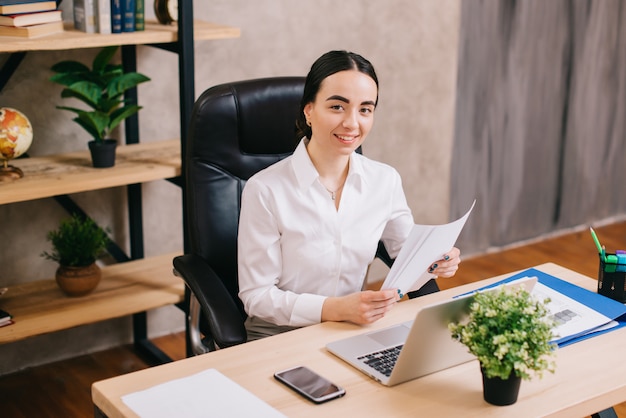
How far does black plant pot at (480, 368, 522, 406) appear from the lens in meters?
1.47

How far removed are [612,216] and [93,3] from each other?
3199mm

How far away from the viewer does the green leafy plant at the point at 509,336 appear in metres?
1.42

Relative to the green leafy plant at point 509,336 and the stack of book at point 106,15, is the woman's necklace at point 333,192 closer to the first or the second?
the green leafy plant at point 509,336

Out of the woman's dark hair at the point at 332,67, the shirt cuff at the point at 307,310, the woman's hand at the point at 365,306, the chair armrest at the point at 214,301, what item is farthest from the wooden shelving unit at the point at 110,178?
the woman's hand at the point at 365,306

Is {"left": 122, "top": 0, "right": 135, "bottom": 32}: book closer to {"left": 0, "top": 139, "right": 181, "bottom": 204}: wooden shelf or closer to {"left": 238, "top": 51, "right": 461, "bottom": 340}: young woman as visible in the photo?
{"left": 0, "top": 139, "right": 181, "bottom": 204}: wooden shelf

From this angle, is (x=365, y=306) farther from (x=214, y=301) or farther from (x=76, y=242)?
(x=76, y=242)

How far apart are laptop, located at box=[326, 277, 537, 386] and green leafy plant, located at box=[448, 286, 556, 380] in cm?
5

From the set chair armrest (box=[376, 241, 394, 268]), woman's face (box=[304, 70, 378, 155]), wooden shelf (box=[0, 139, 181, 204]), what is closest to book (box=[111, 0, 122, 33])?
wooden shelf (box=[0, 139, 181, 204])

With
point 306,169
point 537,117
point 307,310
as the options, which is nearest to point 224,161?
point 306,169

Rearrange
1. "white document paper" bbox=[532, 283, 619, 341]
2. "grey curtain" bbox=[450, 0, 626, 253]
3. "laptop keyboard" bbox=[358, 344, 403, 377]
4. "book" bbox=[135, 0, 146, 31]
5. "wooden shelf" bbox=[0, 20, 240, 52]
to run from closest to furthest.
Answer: "laptop keyboard" bbox=[358, 344, 403, 377]
"white document paper" bbox=[532, 283, 619, 341]
"wooden shelf" bbox=[0, 20, 240, 52]
"book" bbox=[135, 0, 146, 31]
"grey curtain" bbox=[450, 0, 626, 253]

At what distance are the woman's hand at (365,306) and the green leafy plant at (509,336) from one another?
0.33 meters

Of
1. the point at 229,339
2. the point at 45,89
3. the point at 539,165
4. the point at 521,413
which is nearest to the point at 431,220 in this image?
the point at 539,165

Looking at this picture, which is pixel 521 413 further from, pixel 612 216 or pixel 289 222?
pixel 612 216

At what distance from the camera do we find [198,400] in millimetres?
1477
